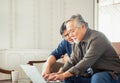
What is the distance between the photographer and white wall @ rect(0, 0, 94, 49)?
4.03m

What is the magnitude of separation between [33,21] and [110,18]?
134 centimetres

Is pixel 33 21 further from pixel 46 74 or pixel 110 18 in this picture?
pixel 46 74

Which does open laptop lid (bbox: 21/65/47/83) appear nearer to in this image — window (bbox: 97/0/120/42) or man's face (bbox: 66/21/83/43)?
man's face (bbox: 66/21/83/43)

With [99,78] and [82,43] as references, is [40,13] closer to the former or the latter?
[82,43]

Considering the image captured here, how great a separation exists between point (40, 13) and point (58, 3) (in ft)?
1.26

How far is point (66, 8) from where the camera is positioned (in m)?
4.48

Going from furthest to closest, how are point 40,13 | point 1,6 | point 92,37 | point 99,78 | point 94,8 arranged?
point 94,8
point 40,13
point 1,6
point 92,37
point 99,78

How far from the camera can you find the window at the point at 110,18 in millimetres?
4160

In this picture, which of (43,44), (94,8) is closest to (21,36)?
(43,44)

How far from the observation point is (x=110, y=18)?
428cm

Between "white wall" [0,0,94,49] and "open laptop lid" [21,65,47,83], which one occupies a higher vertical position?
"white wall" [0,0,94,49]

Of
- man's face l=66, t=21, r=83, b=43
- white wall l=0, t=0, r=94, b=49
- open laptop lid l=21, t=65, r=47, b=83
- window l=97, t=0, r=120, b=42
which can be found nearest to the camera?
open laptop lid l=21, t=65, r=47, b=83

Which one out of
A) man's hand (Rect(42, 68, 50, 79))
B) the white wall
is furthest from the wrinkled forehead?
the white wall

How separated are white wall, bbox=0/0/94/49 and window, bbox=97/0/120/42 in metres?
0.34
